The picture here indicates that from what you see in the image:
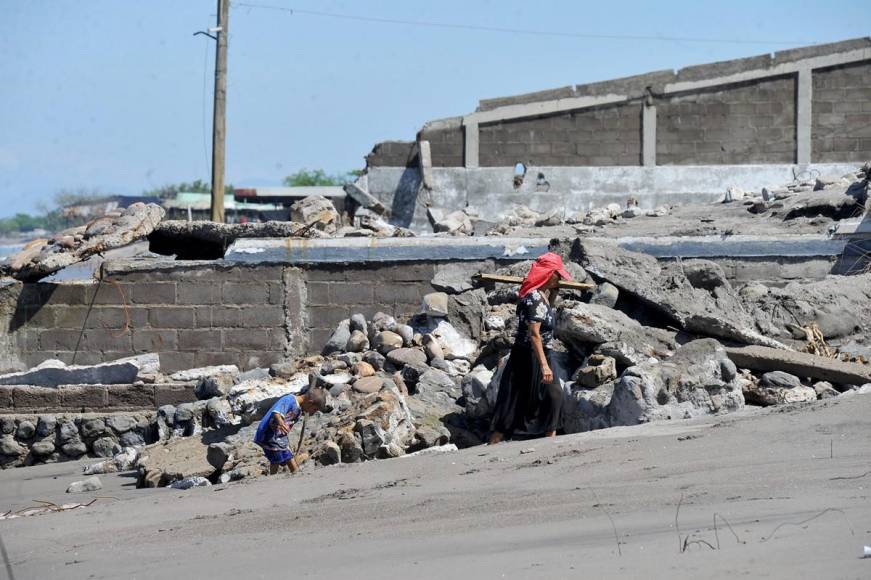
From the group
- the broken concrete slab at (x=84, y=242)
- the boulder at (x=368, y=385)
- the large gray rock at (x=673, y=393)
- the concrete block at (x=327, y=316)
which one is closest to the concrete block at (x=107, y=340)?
the broken concrete slab at (x=84, y=242)

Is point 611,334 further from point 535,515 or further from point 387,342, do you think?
point 535,515

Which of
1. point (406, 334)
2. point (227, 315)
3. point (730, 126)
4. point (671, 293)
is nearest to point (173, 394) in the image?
point (227, 315)

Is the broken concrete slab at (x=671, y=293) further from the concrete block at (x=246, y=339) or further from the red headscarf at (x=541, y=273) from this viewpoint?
the concrete block at (x=246, y=339)

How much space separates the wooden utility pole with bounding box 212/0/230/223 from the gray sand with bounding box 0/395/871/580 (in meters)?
11.0

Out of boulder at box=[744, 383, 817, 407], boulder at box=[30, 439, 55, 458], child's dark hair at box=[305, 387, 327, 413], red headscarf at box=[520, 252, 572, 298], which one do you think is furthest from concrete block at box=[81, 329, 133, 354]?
boulder at box=[744, 383, 817, 407]

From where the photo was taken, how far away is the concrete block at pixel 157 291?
1068 cm

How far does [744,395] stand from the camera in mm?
7875

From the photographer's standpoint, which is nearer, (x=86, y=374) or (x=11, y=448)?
(x=11, y=448)

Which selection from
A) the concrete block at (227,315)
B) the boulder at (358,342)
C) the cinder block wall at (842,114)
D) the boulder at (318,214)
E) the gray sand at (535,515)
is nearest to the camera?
the gray sand at (535,515)

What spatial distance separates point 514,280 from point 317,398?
2320 mm

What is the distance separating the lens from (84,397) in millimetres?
10258

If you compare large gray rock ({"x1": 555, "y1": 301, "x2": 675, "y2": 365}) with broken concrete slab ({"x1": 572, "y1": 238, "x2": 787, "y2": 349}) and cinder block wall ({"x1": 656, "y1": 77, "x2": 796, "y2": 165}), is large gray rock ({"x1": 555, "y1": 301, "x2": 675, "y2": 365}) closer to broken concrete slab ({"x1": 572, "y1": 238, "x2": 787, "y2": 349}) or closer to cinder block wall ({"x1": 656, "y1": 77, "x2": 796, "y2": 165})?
broken concrete slab ({"x1": 572, "y1": 238, "x2": 787, "y2": 349})

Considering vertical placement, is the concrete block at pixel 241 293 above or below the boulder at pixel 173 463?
above

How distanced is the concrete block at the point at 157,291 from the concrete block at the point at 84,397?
1.00 m
